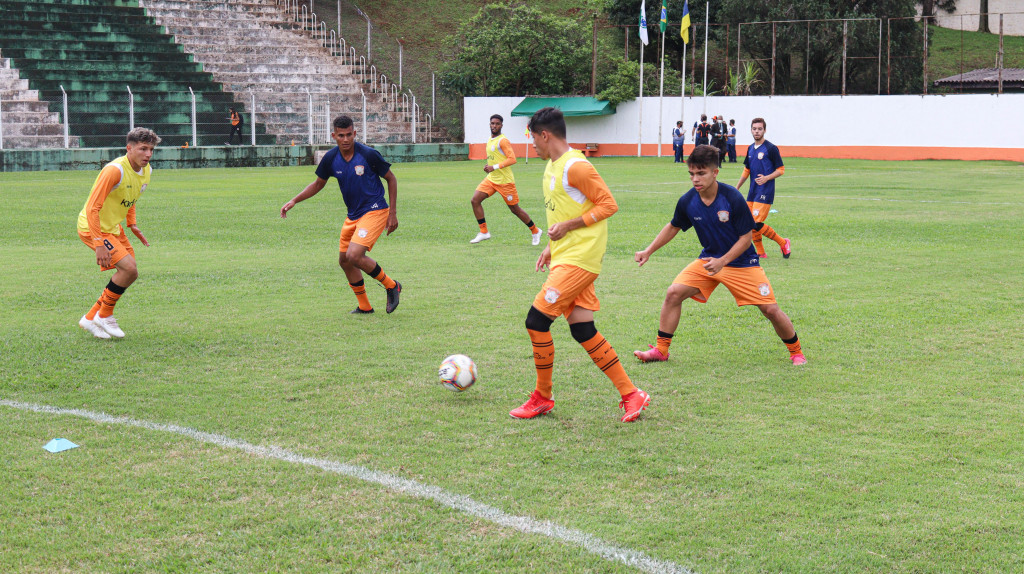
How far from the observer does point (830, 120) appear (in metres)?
42.3

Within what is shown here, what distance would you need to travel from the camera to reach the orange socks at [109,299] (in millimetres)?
7848

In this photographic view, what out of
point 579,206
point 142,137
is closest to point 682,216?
point 579,206

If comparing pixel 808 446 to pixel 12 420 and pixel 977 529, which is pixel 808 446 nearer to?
pixel 977 529

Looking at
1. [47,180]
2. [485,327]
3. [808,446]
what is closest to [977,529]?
[808,446]

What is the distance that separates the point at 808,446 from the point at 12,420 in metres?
4.60

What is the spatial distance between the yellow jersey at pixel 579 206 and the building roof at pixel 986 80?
141 feet

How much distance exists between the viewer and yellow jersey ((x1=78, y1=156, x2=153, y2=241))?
7.71 metres

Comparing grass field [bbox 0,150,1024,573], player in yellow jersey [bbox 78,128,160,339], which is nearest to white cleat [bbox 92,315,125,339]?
player in yellow jersey [bbox 78,128,160,339]

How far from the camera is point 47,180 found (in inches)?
1011

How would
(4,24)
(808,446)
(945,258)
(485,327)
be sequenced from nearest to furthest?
(808,446), (485,327), (945,258), (4,24)

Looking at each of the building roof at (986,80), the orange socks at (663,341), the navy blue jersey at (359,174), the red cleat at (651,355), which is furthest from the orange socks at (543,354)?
the building roof at (986,80)

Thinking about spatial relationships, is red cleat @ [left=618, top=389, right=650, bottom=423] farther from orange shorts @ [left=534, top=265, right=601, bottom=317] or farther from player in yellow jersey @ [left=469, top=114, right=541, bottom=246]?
player in yellow jersey @ [left=469, top=114, right=541, bottom=246]

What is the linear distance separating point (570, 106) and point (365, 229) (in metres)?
37.9

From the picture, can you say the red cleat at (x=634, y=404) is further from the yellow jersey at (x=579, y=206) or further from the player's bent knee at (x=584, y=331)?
the yellow jersey at (x=579, y=206)
